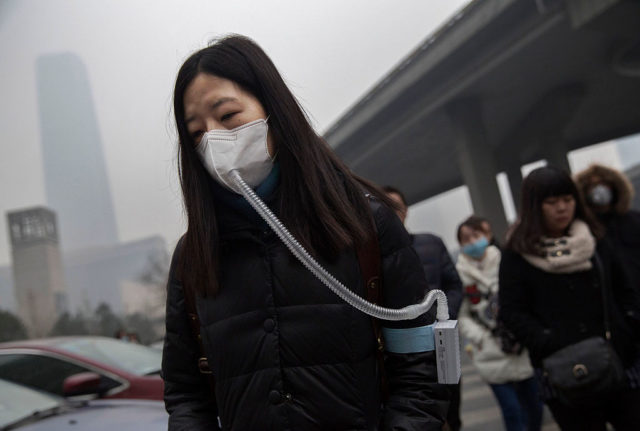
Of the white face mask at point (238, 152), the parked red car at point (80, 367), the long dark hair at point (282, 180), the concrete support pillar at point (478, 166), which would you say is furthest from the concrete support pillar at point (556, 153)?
the white face mask at point (238, 152)

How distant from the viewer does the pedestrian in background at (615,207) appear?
10.6ft

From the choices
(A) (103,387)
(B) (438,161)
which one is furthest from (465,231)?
(B) (438,161)

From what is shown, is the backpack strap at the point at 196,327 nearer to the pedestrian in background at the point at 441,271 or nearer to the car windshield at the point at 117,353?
the pedestrian in background at the point at 441,271

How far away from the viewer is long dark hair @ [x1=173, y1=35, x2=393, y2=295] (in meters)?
1.41

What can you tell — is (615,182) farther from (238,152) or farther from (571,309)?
(238,152)

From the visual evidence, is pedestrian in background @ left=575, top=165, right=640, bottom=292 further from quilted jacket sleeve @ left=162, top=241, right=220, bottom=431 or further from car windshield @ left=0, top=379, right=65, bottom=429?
car windshield @ left=0, top=379, right=65, bottom=429

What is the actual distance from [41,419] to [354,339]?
97.6 inches

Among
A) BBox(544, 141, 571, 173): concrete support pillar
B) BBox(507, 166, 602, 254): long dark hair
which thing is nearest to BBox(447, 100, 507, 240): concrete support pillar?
BBox(544, 141, 571, 173): concrete support pillar

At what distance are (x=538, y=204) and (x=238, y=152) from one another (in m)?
1.79

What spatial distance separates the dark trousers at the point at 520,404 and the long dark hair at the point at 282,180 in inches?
116

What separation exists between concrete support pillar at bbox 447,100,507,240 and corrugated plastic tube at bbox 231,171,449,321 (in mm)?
18819

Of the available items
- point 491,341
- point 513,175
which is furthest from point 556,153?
point 491,341

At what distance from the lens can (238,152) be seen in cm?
142

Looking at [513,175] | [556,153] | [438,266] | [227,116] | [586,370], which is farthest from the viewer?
[513,175]
